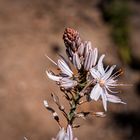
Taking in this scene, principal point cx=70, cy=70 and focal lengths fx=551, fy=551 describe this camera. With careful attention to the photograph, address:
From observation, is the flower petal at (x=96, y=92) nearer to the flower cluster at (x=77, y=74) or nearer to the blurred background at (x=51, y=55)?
the flower cluster at (x=77, y=74)

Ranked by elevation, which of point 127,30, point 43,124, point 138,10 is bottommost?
point 43,124

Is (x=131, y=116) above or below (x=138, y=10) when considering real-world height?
below

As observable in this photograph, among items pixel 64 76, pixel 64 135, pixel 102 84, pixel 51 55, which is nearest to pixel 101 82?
pixel 102 84

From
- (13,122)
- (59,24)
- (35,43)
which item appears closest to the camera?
(13,122)

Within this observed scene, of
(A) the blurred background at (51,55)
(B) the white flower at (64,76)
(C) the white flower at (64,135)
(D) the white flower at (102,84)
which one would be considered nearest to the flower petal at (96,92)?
(D) the white flower at (102,84)

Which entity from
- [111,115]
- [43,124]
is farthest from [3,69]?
[111,115]

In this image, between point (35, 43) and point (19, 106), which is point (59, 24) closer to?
point (35, 43)

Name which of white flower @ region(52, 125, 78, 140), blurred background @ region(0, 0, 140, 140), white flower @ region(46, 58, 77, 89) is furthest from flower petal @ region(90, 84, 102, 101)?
blurred background @ region(0, 0, 140, 140)
